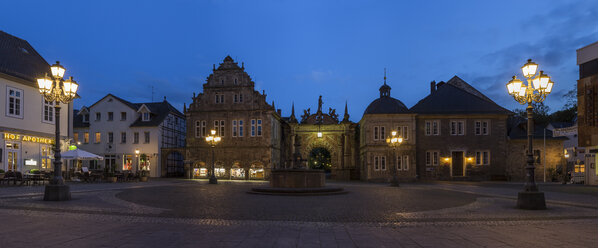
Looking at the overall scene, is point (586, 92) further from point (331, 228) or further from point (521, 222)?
point (331, 228)

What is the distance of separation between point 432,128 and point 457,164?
15.6ft

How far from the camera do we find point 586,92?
3506cm

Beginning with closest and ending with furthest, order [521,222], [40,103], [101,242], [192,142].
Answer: [101,242]
[521,222]
[40,103]
[192,142]

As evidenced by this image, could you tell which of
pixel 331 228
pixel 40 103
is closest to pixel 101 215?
pixel 331 228

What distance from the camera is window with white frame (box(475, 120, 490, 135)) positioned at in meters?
45.7

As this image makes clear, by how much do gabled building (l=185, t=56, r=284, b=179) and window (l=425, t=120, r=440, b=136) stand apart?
1752 centimetres

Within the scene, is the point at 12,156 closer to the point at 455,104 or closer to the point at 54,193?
the point at 54,193

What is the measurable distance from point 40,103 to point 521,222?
35.0 metres

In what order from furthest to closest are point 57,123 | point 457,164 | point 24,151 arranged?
point 457,164
point 24,151
point 57,123

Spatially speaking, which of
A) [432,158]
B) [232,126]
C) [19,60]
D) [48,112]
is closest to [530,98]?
[432,158]

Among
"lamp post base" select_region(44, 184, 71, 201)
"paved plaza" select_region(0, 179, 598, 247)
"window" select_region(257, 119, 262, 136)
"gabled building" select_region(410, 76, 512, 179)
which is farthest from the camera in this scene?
"window" select_region(257, 119, 262, 136)

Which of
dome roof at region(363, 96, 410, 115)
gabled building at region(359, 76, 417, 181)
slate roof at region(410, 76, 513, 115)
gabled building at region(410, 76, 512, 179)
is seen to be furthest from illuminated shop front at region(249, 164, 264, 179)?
slate roof at region(410, 76, 513, 115)

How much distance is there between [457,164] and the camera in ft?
151

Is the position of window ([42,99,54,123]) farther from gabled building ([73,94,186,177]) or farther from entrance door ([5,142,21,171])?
gabled building ([73,94,186,177])
